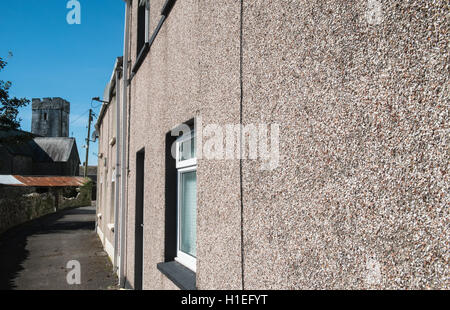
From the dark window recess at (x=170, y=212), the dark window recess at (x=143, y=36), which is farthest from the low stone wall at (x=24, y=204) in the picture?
the dark window recess at (x=170, y=212)

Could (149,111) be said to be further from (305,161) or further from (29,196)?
(29,196)

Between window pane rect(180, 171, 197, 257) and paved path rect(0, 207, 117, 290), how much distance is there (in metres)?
3.63

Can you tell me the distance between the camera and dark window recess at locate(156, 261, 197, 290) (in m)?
2.73

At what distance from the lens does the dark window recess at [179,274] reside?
8.95 feet

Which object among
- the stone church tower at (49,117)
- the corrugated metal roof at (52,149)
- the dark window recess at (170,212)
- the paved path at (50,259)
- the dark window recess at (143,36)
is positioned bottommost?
the paved path at (50,259)

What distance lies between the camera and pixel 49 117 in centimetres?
6028

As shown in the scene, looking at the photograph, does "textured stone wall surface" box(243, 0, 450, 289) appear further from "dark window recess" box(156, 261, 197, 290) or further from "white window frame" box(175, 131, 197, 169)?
"white window frame" box(175, 131, 197, 169)

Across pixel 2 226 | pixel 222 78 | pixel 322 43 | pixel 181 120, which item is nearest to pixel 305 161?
pixel 322 43

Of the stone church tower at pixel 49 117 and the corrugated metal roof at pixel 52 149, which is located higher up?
the stone church tower at pixel 49 117

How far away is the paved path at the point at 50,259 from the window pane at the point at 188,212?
11.9ft

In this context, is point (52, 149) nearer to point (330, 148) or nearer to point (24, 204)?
point (24, 204)

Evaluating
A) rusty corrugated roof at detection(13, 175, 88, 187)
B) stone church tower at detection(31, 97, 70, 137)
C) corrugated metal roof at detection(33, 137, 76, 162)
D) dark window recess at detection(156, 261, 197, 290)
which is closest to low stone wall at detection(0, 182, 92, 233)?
rusty corrugated roof at detection(13, 175, 88, 187)

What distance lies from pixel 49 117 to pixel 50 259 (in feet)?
190

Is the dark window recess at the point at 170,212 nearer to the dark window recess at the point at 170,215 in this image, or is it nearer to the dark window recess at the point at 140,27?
the dark window recess at the point at 170,215
